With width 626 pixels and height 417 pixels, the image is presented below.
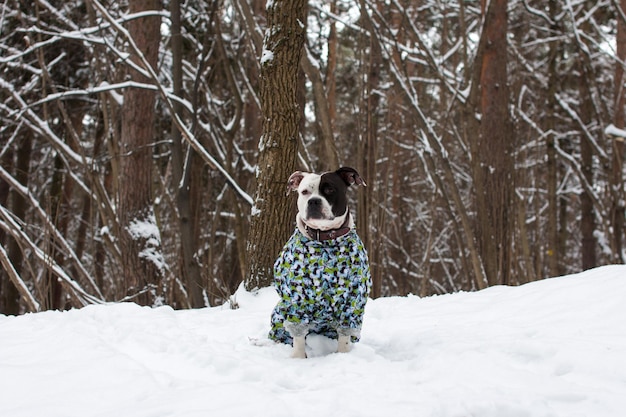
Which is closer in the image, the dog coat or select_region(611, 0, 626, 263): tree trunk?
the dog coat

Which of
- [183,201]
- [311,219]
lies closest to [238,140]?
[183,201]

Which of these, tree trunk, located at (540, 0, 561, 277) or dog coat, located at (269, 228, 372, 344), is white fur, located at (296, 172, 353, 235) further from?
tree trunk, located at (540, 0, 561, 277)

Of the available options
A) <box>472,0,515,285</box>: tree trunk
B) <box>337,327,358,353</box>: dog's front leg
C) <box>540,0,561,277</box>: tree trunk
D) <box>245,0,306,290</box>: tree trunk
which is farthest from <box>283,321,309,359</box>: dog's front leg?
<box>540,0,561,277</box>: tree trunk

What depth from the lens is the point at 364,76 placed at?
6703 millimetres

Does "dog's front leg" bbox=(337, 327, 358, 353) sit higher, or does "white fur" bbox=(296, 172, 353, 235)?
"white fur" bbox=(296, 172, 353, 235)

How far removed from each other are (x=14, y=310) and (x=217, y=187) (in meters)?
4.89

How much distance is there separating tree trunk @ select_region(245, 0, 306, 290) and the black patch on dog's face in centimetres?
179

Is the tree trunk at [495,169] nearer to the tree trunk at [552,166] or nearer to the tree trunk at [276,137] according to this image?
the tree trunk at [276,137]

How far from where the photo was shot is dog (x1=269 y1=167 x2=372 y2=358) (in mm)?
3279

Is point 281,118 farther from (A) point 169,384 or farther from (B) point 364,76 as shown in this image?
(A) point 169,384

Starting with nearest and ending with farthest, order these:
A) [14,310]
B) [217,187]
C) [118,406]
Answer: [118,406]
[14,310]
[217,187]

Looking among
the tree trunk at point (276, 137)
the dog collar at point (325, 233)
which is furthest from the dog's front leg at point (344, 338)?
the tree trunk at point (276, 137)

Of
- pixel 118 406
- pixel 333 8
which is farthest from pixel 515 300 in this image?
pixel 333 8

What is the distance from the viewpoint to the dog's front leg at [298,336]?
334cm
